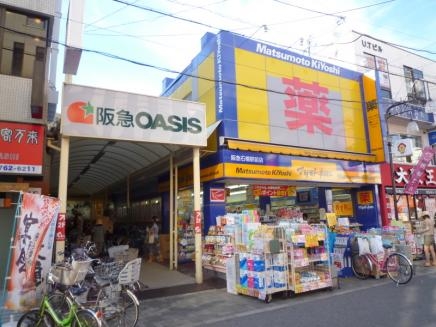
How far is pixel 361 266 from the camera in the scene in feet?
32.9

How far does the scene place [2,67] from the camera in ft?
29.8

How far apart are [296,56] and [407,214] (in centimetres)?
1053

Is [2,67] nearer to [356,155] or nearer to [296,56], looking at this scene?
[296,56]

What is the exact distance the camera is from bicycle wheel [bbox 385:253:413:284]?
9192 mm

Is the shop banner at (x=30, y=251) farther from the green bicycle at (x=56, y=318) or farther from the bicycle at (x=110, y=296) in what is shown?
the bicycle at (x=110, y=296)

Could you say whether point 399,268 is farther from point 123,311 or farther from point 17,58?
point 17,58

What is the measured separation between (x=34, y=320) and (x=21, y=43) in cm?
732

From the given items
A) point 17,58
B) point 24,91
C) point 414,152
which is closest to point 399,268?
point 24,91

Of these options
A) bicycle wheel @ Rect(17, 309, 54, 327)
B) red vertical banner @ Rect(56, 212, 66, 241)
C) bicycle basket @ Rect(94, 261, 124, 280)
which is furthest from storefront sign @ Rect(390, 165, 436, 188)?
bicycle wheel @ Rect(17, 309, 54, 327)

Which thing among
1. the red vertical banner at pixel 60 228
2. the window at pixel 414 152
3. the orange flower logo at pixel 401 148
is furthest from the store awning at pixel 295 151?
the red vertical banner at pixel 60 228

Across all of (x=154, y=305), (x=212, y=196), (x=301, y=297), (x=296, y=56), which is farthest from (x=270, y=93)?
(x=154, y=305)

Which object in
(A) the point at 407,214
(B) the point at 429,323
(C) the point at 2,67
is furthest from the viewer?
(A) the point at 407,214

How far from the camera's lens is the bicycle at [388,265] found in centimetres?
924

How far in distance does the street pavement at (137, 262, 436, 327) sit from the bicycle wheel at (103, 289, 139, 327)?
467 millimetres
